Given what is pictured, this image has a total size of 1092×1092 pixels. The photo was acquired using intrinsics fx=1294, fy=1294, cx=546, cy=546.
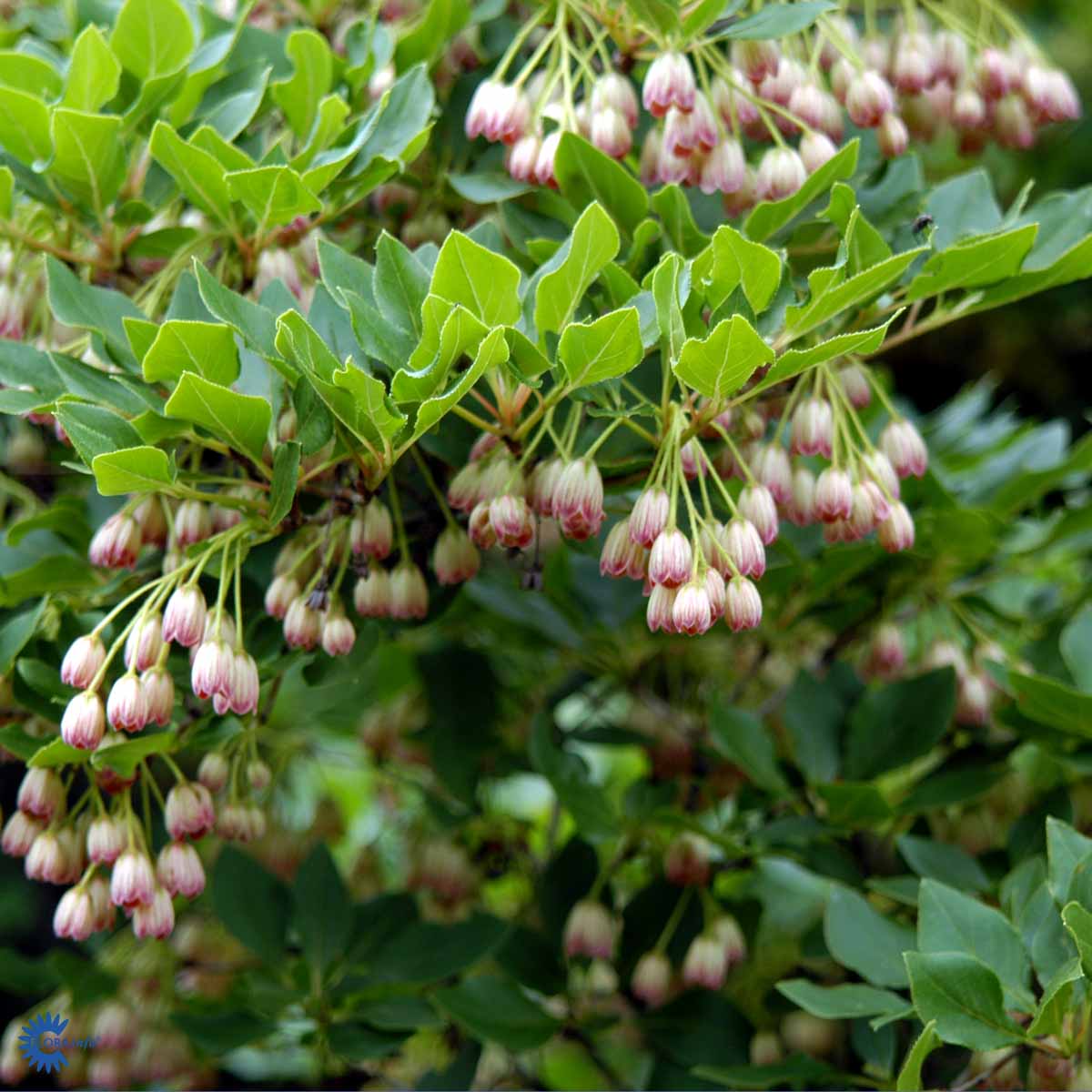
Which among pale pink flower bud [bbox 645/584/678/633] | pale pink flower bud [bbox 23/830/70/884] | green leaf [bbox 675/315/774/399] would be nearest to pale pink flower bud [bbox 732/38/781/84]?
green leaf [bbox 675/315/774/399]

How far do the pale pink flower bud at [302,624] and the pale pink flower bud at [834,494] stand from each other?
47 cm

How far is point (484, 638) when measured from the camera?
6.59 feet

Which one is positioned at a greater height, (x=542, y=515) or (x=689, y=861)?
(x=542, y=515)

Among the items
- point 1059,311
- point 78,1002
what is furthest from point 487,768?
point 1059,311

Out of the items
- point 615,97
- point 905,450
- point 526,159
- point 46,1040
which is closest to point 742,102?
point 615,97

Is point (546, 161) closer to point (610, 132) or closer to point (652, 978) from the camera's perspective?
point (610, 132)

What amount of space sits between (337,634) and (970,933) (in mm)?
607

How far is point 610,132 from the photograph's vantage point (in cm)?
123

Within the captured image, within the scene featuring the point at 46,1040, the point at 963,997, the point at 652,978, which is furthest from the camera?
the point at 46,1040

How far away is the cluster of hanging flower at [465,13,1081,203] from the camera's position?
122 cm

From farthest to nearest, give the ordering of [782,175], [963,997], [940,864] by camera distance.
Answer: [940,864]
[782,175]
[963,997]

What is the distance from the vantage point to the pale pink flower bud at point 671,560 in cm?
103

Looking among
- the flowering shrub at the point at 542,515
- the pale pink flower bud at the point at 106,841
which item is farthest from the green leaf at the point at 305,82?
the pale pink flower bud at the point at 106,841

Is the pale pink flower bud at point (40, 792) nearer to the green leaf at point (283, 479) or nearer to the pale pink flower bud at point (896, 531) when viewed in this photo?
the green leaf at point (283, 479)
